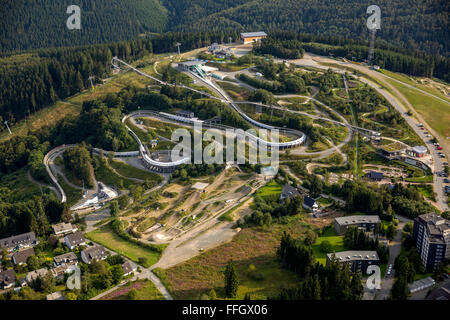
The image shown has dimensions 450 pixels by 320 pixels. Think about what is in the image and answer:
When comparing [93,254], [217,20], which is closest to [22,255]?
[93,254]

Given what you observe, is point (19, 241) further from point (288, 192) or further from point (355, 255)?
point (355, 255)

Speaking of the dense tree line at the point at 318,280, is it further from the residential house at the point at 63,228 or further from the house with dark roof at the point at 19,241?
the house with dark roof at the point at 19,241

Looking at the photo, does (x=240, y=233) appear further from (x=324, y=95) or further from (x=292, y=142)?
(x=324, y=95)

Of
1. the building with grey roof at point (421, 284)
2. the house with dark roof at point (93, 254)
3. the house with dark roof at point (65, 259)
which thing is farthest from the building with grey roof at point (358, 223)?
the house with dark roof at point (65, 259)

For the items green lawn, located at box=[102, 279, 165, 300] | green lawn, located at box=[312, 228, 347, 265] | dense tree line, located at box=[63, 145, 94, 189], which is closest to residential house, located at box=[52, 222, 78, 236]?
dense tree line, located at box=[63, 145, 94, 189]

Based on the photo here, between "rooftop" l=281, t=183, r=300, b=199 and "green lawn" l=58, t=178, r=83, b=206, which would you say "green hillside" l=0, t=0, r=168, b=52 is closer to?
"green lawn" l=58, t=178, r=83, b=206

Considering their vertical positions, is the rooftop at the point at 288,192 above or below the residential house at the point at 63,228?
above
